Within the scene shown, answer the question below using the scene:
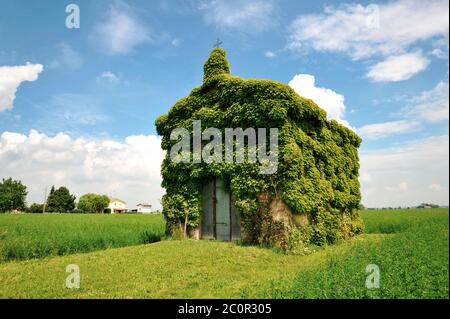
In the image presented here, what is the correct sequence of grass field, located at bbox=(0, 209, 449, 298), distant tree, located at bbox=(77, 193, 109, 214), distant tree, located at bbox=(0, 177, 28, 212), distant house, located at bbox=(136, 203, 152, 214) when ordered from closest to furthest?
grass field, located at bbox=(0, 209, 449, 298)
distant tree, located at bbox=(0, 177, 28, 212)
distant tree, located at bbox=(77, 193, 109, 214)
distant house, located at bbox=(136, 203, 152, 214)

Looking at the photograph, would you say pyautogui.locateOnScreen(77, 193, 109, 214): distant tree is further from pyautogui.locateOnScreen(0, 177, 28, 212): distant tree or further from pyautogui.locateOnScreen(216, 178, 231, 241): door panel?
pyautogui.locateOnScreen(216, 178, 231, 241): door panel

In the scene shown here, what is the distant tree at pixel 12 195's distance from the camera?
82.2 metres

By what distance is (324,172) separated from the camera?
56.0 ft

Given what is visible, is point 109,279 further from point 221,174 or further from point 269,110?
point 269,110

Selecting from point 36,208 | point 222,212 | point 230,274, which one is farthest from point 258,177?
point 36,208

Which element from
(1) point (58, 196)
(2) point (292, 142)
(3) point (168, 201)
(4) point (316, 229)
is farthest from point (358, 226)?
(1) point (58, 196)

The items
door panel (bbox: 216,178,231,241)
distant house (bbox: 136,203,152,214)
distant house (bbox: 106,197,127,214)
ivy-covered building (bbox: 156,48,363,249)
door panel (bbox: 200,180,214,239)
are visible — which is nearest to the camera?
ivy-covered building (bbox: 156,48,363,249)

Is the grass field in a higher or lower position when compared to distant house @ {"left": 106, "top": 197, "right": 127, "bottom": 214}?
lower

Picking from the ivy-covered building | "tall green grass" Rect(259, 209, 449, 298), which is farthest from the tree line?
"tall green grass" Rect(259, 209, 449, 298)

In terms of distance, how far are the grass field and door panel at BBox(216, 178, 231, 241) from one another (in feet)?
7.75

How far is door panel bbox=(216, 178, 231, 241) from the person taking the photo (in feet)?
51.7

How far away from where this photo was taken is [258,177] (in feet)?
46.6

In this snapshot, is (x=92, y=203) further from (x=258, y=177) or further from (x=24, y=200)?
(x=258, y=177)

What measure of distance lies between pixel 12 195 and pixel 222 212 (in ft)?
277
